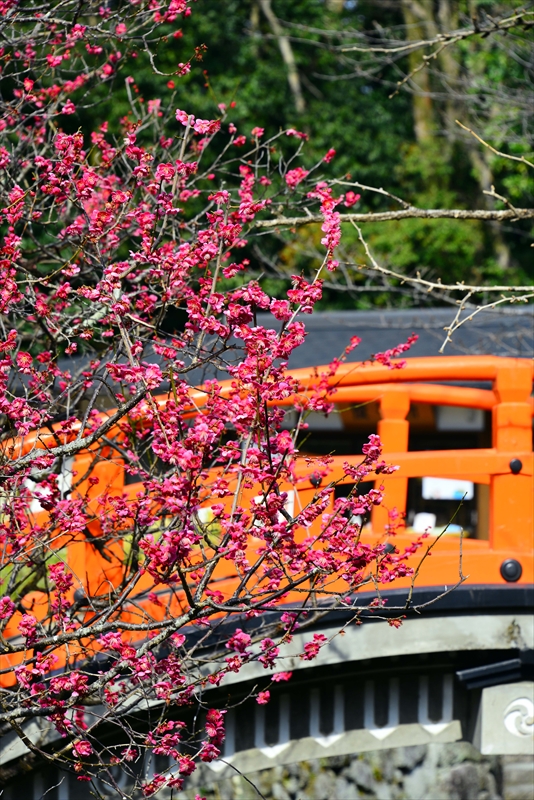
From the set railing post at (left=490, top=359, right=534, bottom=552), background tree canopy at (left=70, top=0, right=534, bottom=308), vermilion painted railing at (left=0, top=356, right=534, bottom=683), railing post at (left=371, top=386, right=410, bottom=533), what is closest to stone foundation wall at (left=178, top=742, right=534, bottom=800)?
vermilion painted railing at (left=0, top=356, right=534, bottom=683)

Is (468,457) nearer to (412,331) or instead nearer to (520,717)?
(520,717)

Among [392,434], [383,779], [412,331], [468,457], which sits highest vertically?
[412,331]

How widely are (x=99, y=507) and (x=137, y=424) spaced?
518mm

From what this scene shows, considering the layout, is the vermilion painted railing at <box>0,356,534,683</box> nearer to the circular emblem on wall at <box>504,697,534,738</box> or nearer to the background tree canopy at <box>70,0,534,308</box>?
the circular emblem on wall at <box>504,697,534,738</box>

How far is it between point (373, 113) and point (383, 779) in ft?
49.7

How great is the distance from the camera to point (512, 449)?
534 cm

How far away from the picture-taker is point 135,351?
135 inches

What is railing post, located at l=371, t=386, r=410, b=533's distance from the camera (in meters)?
5.27

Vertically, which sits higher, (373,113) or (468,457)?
(373,113)

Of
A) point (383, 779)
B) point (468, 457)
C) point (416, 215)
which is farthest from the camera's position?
point (383, 779)

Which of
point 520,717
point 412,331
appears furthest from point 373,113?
point 520,717

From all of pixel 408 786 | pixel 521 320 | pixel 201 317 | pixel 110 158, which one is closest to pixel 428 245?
pixel 521 320

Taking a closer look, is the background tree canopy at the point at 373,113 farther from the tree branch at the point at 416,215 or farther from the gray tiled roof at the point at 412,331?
the tree branch at the point at 416,215

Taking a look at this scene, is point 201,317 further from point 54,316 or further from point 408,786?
point 408,786
